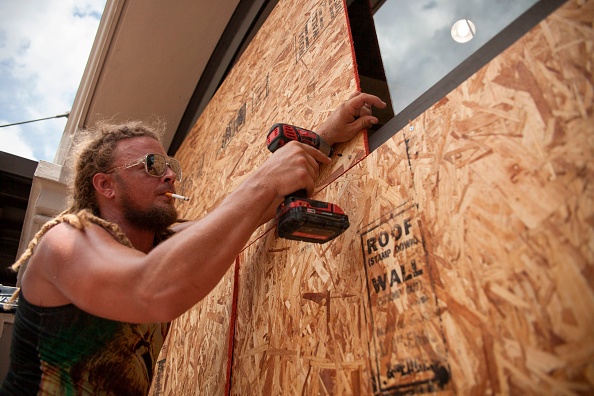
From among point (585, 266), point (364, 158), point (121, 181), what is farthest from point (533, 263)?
point (121, 181)

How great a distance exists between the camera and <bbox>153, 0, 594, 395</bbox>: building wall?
28.0 inches

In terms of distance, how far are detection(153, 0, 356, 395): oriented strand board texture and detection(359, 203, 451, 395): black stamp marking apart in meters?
0.37

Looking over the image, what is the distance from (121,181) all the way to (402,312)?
144 cm

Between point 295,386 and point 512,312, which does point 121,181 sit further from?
point 512,312

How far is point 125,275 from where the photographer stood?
1.12 meters

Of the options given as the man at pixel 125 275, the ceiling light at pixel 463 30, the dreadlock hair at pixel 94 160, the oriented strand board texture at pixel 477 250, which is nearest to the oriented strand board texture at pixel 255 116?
the man at pixel 125 275

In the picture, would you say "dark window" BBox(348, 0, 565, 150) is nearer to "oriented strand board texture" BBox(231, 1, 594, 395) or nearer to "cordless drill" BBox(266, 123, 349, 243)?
"oriented strand board texture" BBox(231, 1, 594, 395)

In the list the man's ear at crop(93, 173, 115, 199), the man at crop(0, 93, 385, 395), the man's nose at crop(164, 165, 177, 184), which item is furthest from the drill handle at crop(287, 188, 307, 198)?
the man's ear at crop(93, 173, 115, 199)

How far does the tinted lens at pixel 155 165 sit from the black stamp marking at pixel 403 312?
1138 millimetres

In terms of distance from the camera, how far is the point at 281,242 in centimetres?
157

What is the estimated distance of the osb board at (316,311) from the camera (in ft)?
3.59

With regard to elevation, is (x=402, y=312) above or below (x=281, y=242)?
below

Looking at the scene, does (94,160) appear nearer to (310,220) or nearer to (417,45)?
(310,220)

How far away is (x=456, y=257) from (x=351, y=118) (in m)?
0.68
